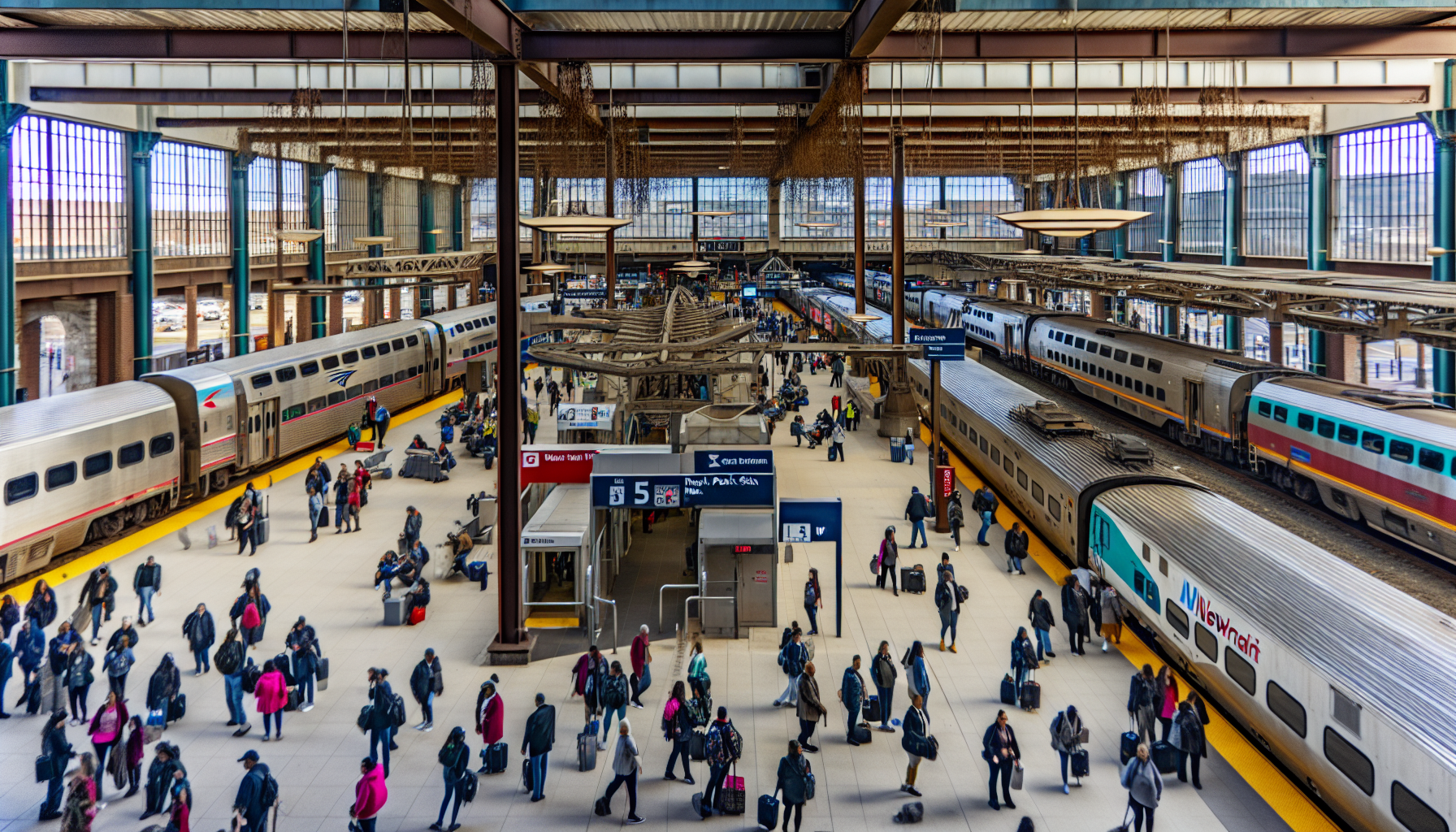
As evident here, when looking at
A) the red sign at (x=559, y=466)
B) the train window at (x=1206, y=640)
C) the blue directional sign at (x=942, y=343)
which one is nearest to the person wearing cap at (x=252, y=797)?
the red sign at (x=559, y=466)

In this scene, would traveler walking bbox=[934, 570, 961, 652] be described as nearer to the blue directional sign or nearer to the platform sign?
the platform sign

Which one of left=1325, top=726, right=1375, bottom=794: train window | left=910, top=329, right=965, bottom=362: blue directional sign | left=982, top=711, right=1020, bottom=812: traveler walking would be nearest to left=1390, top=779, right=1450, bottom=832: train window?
left=1325, top=726, right=1375, bottom=794: train window

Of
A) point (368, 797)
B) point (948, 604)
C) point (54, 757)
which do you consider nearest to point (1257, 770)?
point (948, 604)

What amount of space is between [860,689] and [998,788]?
2196 mm

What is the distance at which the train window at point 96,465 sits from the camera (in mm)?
22484

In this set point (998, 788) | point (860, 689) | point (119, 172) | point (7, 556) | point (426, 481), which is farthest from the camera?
point (119, 172)

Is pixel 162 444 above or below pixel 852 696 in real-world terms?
above

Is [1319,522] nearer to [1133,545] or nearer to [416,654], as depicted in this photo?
[1133,545]

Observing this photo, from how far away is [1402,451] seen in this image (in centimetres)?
2028

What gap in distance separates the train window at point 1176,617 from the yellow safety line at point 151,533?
19.6 meters

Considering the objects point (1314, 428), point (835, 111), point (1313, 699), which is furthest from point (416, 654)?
point (1314, 428)

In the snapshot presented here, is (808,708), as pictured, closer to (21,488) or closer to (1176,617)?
(1176,617)

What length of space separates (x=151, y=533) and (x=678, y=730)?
18.5 meters

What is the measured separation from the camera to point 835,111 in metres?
25.5
